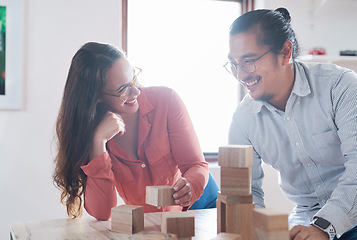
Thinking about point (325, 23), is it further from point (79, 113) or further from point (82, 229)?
point (82, 229)

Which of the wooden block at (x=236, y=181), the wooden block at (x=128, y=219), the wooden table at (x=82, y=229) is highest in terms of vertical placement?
the wooden block at (x=236, y=181)

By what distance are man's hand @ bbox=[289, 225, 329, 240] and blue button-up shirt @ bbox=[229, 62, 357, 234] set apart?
0.37 m

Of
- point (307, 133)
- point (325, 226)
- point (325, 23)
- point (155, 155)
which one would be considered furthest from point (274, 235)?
point (325, 23)

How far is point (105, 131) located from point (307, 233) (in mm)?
845

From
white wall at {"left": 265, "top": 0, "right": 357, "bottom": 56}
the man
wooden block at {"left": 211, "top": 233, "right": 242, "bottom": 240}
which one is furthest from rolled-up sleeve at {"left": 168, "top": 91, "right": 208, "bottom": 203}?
white wall at {"left": 265, "top": 0, "right": 357, "bottom": 56}

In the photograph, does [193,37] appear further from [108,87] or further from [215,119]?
[108,87]

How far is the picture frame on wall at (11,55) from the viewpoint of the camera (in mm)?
2891

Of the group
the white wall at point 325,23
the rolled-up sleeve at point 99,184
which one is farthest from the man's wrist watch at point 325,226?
the white wall at point 325,23

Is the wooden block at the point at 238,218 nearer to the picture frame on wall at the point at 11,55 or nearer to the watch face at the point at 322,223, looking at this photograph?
the watch face at the point at 322,223

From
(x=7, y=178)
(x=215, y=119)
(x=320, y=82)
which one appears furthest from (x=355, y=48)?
(x=7, y=178)

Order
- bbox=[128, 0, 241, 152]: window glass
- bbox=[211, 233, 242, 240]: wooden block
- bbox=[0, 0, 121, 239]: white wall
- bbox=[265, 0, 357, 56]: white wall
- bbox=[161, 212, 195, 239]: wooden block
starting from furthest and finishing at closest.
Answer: bbox=[265, 0, 357, 56]: white wall
bbox=[128, 0, 241, 152]: window glass
bbox=[0, 0, 121, 239]: white wall
bbox=[161, 212, 195, 239]: wooden block
bbox=[211, 233, 242, 240]: wooden block

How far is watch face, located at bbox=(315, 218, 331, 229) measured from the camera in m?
1.11

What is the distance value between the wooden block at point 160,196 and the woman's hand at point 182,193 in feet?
0.08

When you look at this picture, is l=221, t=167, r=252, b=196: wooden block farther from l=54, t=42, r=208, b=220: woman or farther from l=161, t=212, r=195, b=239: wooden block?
l=54, t=42, r=208, b=220: woman
